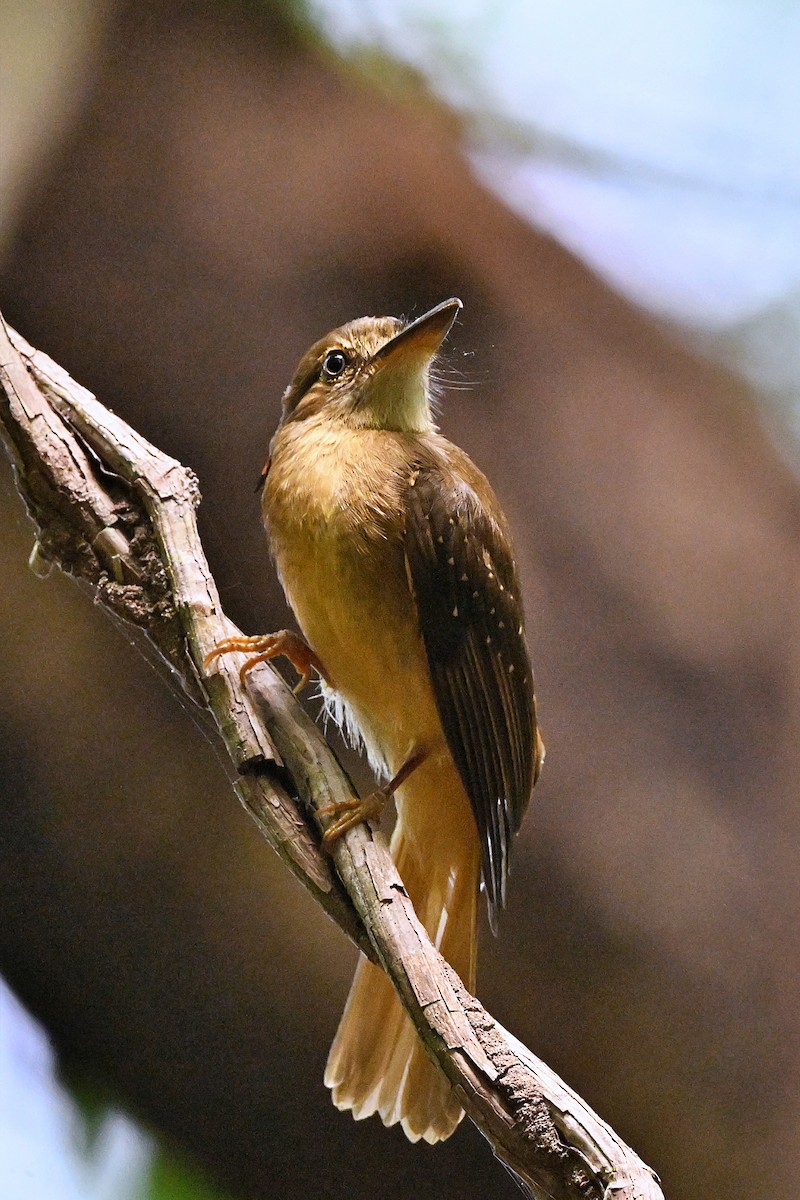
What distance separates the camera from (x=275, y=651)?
4.16 ft

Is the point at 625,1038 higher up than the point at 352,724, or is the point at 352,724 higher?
the point at 352,724

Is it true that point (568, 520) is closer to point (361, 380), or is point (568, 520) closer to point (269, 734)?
point (361, 380)

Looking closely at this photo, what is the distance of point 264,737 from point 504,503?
561mm

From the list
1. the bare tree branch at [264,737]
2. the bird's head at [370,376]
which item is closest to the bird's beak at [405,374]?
the bird's head at [370,376]

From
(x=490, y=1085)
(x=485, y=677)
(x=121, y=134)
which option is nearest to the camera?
(x=490, y=1085)

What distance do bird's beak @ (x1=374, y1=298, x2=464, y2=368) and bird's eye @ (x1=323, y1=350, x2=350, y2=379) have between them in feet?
0.18

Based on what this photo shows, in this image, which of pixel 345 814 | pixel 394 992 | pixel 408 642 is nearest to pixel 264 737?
pixel 345 814

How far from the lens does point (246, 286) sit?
1.50 meters

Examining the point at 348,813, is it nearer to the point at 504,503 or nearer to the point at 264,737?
the point at 264,737

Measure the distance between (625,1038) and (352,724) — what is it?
22.1 inches

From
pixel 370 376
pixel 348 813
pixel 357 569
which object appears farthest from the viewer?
pixel 370 376

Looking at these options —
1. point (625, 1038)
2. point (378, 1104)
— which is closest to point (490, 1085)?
point (378, 1104)

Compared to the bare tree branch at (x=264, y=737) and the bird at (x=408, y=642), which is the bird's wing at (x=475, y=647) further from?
the bare tree branch at (x=264, y=737)

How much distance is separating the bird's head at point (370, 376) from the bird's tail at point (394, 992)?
18.8 inches
